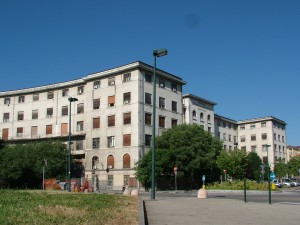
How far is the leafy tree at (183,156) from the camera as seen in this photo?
4616 cm

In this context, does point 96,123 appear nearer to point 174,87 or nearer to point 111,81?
point 111,81

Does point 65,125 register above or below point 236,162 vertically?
above

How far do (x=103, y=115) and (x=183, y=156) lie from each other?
48.3 feet

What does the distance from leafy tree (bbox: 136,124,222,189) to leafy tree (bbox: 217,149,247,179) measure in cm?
95

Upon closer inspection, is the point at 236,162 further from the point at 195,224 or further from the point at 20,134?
the point at 195,224

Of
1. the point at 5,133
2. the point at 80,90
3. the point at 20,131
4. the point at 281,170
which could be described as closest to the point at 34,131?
the point at 20,131

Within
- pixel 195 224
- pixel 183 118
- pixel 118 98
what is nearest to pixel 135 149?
pixel 118 98

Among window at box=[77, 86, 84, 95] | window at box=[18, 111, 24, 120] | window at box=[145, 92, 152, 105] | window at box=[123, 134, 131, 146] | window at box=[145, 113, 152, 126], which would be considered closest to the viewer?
window at box=[123, 134, 131, 146]

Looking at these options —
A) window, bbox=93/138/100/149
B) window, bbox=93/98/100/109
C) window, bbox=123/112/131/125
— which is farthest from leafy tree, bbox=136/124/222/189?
window, bbox=93/98/100/109

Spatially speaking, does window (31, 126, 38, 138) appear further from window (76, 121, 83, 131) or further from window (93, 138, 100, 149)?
window (93, 138, 100, 149)

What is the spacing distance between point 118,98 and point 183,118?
1505cm

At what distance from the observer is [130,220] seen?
28.4ft

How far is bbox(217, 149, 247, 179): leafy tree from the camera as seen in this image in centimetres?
5133

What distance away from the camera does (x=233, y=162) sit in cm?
5269
